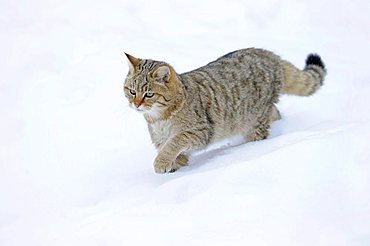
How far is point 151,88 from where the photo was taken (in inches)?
187

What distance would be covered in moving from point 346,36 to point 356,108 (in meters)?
2.80

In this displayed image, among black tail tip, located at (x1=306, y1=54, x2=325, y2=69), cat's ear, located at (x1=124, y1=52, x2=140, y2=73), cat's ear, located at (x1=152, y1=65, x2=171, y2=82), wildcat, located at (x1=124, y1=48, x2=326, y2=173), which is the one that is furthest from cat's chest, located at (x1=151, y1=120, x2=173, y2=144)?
black tail tip, located at (x1=306, y1=54, x2=325, y2=69)

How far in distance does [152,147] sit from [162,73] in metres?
1.12

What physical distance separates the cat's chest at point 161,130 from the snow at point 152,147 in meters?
0.32

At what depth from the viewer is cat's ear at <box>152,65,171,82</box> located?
472 cm

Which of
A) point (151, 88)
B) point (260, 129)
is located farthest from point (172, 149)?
point (260, 129)

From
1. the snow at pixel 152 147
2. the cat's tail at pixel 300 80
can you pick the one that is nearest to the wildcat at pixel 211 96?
the cat's tail at pixel 300 80

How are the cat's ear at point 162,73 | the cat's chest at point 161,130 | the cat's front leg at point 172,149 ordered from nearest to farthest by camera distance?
the cat's ear at point 162,73, the cat's front leg at point 172,149, the cat's chest at point 161,130

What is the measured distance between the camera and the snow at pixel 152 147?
3582 millimetres

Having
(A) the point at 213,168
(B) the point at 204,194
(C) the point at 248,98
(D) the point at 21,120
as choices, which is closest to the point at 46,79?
(D) the point at 21,120

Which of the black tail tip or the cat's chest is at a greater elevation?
the black tail tip

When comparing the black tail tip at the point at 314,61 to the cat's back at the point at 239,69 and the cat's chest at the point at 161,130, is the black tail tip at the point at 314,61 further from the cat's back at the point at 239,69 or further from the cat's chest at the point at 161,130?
the cat's chest at the point at 161,130

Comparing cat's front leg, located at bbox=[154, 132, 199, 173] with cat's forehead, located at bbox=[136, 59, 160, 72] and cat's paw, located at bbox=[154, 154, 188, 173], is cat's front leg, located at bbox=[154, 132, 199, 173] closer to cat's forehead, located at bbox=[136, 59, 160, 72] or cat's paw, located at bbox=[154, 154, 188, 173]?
cat's paw, located at bbox=[154, 154, 188, 173]

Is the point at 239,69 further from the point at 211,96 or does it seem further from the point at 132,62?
the point at 132,62
